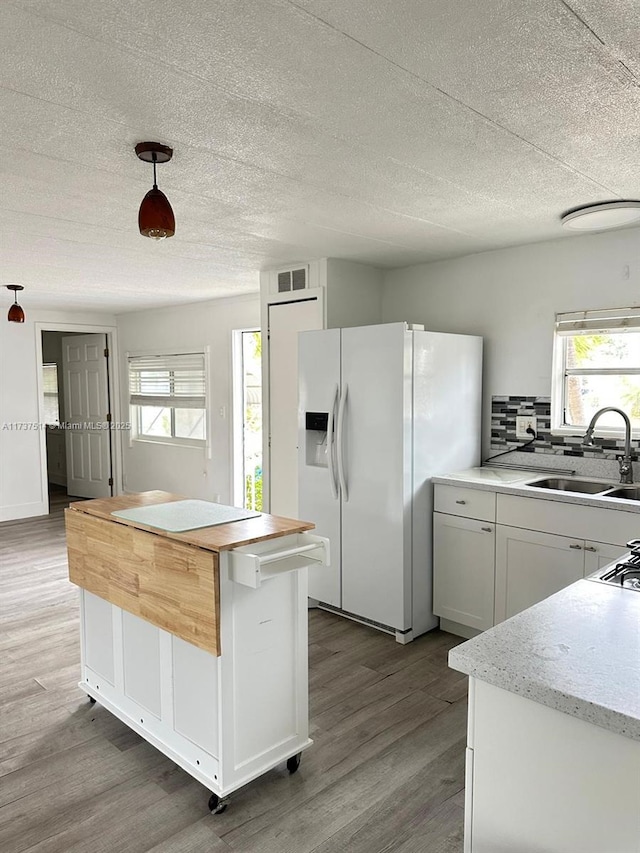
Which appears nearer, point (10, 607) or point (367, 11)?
point (367, 11)

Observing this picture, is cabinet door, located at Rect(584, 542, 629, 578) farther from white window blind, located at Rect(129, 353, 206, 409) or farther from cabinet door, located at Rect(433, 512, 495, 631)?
white window blind, located at Rect(129, 353, 206, 409)

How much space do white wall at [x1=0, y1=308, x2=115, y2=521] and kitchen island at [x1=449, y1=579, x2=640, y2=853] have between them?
6623 mm

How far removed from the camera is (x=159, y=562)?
2.23m

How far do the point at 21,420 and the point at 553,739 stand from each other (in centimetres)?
689

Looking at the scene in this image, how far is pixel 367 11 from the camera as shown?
1.35 m

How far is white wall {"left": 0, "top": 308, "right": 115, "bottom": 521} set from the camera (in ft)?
22.1

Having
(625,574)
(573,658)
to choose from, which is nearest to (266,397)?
(625,574)

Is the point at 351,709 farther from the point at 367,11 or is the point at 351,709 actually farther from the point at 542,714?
the point at 367,11

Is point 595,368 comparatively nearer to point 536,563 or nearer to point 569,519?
point 569,519

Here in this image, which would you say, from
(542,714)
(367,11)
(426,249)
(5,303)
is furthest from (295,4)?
(5,303)

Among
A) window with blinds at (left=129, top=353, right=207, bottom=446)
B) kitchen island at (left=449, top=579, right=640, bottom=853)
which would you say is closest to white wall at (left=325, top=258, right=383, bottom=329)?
window with blinds at (left=129, top=353, right=207, bottom=446)

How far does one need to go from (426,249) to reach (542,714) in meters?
3.15

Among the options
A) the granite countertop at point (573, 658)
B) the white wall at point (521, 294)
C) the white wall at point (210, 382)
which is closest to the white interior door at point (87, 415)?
the white wall at point (210, 382)

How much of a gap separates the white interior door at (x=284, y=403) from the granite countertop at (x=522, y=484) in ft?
4.05
